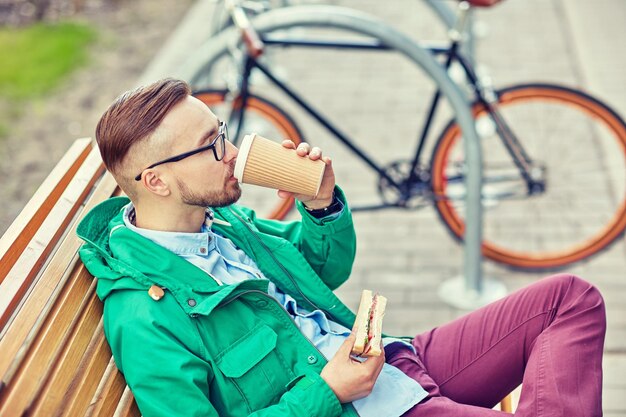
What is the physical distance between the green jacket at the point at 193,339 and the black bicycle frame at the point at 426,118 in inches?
67.6

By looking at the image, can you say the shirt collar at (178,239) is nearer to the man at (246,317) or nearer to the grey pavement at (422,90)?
the man at (246,317)

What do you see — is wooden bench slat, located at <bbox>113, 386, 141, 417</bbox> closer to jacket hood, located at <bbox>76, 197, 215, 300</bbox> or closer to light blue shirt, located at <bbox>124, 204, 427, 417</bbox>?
jacket hood, located at <bbox>76, 197, 215, 300</bbox>

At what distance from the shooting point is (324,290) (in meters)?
2.64

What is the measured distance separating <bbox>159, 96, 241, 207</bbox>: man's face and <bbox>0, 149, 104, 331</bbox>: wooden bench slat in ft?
1.26

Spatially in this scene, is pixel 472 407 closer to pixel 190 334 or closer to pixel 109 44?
pixel 190 334

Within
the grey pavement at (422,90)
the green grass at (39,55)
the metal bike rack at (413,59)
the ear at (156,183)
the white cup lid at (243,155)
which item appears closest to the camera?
the white cup lid at (243,155)

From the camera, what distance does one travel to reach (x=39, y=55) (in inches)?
300

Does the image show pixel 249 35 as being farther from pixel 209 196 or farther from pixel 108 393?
pixel 108 393

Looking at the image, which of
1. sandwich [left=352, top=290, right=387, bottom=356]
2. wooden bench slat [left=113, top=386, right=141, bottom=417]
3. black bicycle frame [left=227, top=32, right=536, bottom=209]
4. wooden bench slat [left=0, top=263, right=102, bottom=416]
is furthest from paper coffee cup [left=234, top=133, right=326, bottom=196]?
black bicycle frame [left=227, top=32, right=536, bottom=209]

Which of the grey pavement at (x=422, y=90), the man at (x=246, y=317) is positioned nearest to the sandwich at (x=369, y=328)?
the man at (x=246, y=317)

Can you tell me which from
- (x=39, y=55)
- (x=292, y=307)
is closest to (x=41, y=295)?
(x=292, y=307)

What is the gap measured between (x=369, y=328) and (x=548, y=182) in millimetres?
2563

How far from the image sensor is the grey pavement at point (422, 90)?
4.28 meters

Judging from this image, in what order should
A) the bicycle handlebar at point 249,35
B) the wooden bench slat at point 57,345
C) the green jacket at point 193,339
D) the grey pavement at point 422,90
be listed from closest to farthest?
the wooden bench slat at point 57,345 < the green jacket at point 193,339 < the bicycle handlebar at point 249,35 < the grey pavement at point 422,90
